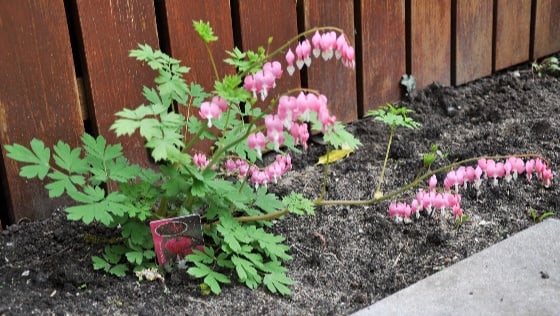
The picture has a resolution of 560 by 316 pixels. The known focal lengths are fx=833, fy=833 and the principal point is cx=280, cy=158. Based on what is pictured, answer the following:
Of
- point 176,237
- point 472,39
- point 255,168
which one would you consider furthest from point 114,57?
point 472,39

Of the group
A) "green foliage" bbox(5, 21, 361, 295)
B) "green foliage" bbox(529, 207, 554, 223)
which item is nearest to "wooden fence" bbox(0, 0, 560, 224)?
"green foliage" bbox(5, 21, 361, 295)

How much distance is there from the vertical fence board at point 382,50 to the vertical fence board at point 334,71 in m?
0.07

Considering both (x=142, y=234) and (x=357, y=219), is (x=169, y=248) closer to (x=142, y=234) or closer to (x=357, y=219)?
(x=142, y=234)

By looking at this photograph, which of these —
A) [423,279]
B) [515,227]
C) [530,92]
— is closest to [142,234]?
[423,279]

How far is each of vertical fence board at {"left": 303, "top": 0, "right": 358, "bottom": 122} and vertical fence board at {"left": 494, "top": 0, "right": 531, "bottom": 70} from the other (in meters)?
1.11

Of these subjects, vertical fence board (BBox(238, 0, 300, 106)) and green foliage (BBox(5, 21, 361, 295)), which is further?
vertical fence board (BBox(238, 0, 300, 106))

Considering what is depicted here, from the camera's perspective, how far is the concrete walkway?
8.13ft

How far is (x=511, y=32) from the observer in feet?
15.3

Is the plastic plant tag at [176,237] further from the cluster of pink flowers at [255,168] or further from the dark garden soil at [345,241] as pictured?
the cluster of pink flowers at [255,168]

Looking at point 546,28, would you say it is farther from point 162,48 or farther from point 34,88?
point 34,88

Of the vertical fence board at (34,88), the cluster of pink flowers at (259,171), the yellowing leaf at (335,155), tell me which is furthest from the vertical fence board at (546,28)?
the vertical fence board at (34,88)

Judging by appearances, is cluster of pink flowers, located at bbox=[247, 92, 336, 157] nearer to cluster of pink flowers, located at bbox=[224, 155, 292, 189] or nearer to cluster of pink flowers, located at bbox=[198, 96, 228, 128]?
cluster of pink flowers, located at bbox=[198, 96, 228, 128]

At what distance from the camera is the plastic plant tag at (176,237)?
2.60 metres

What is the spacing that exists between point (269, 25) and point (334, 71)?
0.45 meters
